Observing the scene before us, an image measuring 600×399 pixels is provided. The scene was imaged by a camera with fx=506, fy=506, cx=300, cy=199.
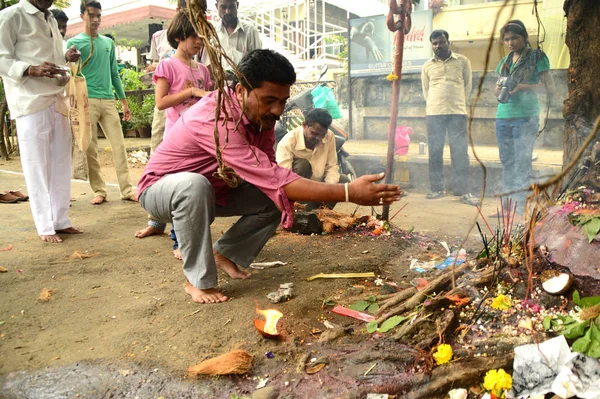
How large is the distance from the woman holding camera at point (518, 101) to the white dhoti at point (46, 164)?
4142mm

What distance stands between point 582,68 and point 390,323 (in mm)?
1832

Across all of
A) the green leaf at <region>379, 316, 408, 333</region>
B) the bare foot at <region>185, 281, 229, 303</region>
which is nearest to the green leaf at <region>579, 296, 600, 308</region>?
the green leaf at <region>379, 316, 408, 333</region>

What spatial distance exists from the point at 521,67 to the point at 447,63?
1.35 m

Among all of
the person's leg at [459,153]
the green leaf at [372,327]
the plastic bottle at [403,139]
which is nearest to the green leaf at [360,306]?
the green leaf at [372,327]

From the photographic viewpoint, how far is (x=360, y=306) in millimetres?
2746

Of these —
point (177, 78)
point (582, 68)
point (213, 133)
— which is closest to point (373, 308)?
point (213, 133)

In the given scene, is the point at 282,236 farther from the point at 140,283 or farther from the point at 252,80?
the point at 252,80

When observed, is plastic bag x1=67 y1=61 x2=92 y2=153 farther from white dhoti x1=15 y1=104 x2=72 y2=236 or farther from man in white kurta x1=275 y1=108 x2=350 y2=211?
man in white kurta x1=275 y1=108 x2=350 y2=211

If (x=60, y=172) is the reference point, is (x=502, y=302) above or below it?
below

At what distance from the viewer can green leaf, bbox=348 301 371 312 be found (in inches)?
107

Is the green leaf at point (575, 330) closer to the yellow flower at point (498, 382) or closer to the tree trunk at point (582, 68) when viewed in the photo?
the yellow flower at point (498, 382)

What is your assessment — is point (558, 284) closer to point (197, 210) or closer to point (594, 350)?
point (594, 350)

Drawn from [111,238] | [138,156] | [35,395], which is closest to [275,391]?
[35,395]

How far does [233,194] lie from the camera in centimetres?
321
